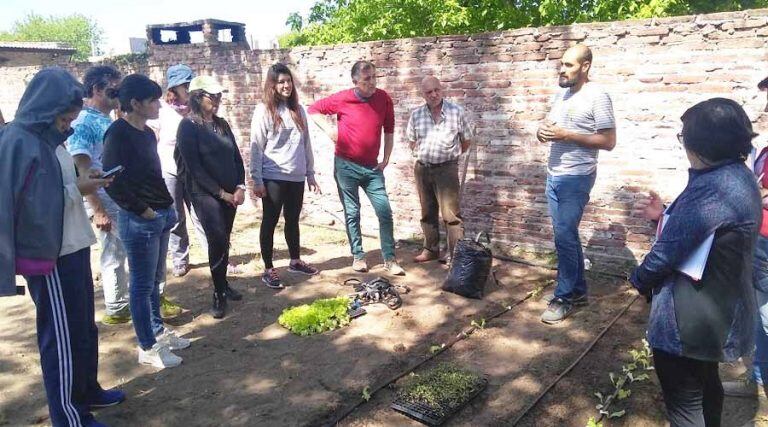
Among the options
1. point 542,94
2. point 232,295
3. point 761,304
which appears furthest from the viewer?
point 542,94

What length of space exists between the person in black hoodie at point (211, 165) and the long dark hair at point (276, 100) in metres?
0.64

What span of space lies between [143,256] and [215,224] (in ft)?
2.97

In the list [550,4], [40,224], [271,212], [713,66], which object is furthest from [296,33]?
[40,224]

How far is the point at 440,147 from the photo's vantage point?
224 inches

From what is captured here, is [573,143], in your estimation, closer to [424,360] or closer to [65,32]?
[424,360]

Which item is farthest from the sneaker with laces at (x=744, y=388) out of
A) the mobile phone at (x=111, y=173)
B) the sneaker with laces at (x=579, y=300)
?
the mobile phone at (x=111, y=173)

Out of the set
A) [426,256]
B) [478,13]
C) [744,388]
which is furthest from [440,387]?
[478,13]

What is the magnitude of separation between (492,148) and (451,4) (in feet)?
17.5

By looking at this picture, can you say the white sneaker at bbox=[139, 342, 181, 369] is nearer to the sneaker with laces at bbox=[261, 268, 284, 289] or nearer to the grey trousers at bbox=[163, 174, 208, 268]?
the sneaker with laces at bbox=[261, 268, 284, 289]

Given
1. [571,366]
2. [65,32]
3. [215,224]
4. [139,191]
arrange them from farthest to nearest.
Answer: [65,32] → [215,224] → [571,366] → [139,191]

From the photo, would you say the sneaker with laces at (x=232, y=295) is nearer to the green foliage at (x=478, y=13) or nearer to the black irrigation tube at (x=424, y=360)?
the black irrigation tube at (x=424, y=360)

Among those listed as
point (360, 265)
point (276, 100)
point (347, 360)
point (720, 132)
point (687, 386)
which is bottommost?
point (347, 360)

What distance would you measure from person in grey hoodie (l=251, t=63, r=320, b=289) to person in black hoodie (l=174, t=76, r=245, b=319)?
468mm

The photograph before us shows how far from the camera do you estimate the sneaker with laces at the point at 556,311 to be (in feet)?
15.3
